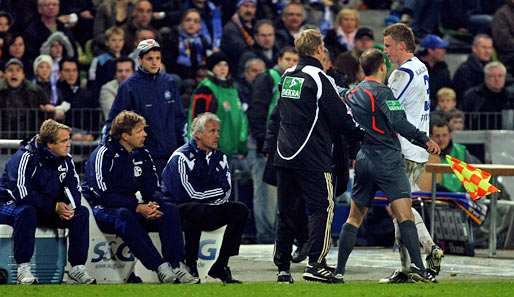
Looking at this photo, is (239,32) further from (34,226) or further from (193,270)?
(34,226)

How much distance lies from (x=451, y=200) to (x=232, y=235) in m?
4.32

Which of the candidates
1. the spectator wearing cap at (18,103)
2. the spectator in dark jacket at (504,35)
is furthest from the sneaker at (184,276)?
the spectator in dark jacket at (504,35)

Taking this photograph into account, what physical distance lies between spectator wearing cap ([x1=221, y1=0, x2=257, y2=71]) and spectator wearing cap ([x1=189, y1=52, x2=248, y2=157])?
260 centimetres

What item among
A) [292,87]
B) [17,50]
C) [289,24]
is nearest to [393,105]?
[292,87]

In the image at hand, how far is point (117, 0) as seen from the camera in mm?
18578

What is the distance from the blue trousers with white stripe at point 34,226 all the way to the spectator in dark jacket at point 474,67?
9415 millimetres

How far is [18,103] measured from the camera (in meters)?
15.4

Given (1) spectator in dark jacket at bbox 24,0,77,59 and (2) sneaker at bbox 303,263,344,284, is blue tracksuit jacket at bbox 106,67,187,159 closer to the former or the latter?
(2) sneaker at bbox 303,263,344,284

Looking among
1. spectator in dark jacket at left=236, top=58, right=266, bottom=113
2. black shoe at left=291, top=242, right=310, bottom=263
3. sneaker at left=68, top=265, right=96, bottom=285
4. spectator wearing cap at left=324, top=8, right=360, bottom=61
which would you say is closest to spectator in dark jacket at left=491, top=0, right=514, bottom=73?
spectator wearing cap at left=324, top=8, right=360, bottom=61

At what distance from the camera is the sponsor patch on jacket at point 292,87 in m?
11.0

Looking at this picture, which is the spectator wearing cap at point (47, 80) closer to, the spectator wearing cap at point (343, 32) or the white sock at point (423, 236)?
the spectator wearing cap at point (343, 32)

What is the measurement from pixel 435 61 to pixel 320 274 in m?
9.01

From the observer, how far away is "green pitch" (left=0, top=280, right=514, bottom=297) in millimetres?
9945

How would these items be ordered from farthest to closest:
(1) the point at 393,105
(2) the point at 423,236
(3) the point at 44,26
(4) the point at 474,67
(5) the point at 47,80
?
1. (4) the point at 474,67
2. (3) the point at 44,26
3. (5) the point at 47,80
4. (2) the point at 423,236
5. (1) the point at 393,105
